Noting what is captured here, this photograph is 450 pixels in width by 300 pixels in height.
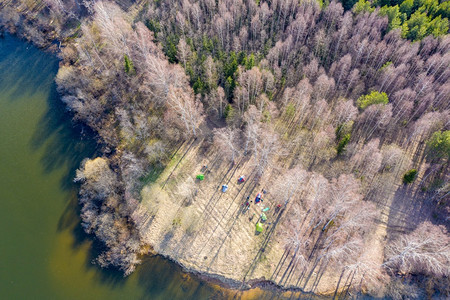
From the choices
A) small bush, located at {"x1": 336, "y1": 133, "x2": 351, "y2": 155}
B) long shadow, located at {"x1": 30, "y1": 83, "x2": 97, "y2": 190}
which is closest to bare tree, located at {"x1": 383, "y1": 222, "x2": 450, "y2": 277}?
small bush, located at {"x1": 336, "y1": 133, "x2": 351, "y2": 155}

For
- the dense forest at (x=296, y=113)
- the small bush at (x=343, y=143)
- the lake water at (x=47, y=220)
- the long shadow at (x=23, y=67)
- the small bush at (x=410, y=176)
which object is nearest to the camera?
the lake water at (x=47, y=220)

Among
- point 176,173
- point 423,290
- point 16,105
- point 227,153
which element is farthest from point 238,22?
point 423,290

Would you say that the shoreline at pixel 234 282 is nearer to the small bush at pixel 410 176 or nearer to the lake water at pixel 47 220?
the lake water at pixel 47 220

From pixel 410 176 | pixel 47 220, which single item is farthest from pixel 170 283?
pixel 410 176

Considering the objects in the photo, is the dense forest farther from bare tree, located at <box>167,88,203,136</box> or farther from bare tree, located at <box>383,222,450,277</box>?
bare tree, located at <box>167,88,203,136</box>

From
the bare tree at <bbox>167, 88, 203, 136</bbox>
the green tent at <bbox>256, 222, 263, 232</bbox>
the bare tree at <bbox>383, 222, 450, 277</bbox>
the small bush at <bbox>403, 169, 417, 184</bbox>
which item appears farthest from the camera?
the bare tree at <bbox>167, 88, 203, 136</bbox>

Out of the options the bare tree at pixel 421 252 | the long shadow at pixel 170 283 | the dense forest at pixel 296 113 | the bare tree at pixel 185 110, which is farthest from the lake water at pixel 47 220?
the bare tree at pixel 421 252

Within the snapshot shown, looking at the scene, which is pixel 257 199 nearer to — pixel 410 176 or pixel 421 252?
pixel 421 252
